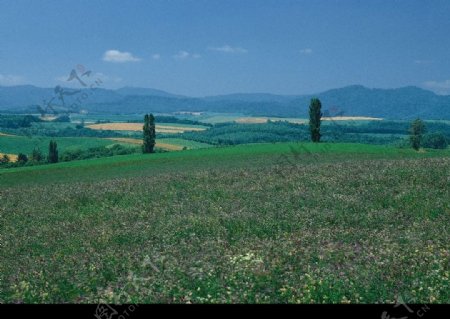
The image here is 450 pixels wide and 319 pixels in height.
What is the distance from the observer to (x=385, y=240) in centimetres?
1181

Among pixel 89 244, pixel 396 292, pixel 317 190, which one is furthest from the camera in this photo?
pixel 317 190

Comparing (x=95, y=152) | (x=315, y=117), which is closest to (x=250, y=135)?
(x=95, y=152)

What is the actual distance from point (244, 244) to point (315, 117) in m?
76.3

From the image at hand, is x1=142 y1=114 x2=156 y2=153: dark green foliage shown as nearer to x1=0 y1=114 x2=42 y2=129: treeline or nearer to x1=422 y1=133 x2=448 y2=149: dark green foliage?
x1=422 y1=133 x2=448 y2=149: dark green foliage

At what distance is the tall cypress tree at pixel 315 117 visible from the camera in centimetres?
8514

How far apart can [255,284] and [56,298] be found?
13.0 ft

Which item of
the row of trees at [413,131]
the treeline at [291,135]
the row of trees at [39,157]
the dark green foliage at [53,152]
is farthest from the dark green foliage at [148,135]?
the treeline at [291,135]

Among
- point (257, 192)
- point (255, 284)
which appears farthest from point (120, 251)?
point (257, 192)

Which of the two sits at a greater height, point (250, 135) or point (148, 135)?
point (148, 135)

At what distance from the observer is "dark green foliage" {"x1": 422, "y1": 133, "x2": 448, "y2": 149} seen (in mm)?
125506

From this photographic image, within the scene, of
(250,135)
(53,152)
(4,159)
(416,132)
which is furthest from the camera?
(250,135)

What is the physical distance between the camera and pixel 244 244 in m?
12.3

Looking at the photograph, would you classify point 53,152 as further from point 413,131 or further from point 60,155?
point 413,131
